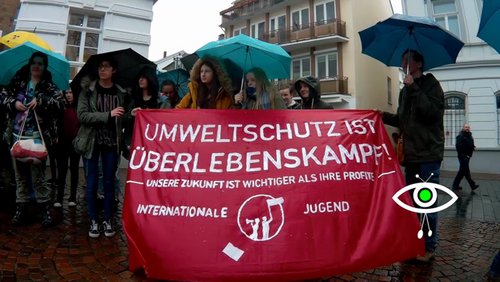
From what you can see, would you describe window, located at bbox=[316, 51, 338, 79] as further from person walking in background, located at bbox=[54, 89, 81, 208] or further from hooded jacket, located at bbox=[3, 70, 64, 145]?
hooded jacket, located at bbox=[3, 70, 64, 145]

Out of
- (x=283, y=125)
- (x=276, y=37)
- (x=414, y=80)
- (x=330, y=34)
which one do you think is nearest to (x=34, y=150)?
(x=283, y=125)

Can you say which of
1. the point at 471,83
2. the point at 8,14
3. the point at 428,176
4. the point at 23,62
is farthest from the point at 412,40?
the point at 8,14

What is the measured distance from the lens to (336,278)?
10.4 feet

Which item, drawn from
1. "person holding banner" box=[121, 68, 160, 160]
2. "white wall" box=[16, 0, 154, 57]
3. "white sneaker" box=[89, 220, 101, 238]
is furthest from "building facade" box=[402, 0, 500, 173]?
"white sneaker" box=[89, 220, 101, 238]

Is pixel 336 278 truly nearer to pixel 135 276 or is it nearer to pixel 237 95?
pixel 135 276

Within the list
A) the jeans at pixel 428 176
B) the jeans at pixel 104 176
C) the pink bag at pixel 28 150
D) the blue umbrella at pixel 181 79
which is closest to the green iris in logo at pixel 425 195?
the jeans at pixel 428 176

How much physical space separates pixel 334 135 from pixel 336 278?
132 cm

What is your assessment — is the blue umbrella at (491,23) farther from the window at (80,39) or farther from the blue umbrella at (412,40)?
the window at (80,39)

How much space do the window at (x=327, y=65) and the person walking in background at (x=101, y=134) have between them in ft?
63.6

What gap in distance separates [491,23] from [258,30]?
24.2m

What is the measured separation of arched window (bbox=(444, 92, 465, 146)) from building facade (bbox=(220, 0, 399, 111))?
576cm

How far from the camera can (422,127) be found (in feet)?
11.7

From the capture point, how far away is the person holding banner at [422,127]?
3.48 m

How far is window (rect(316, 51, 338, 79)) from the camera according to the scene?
2205cm
